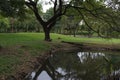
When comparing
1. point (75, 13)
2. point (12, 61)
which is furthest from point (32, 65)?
point (75, 13)

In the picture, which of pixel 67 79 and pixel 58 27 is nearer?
pixel 67 79

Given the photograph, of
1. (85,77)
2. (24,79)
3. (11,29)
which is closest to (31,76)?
(24,79)

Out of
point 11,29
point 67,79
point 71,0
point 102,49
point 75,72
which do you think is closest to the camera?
point 67,79

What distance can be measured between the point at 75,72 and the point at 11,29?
67824 mm

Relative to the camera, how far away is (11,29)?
82250 mm

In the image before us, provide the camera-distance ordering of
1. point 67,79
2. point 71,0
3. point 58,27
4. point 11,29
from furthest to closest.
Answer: point 58,27 → point 11,29 → point 71,0 → point 67,79

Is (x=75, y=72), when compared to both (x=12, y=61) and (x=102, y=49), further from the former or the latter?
(x=102, y=49)

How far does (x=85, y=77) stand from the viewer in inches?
605

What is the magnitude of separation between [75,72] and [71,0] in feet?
60.0

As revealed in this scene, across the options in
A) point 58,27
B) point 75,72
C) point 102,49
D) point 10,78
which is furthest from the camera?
point 58,27

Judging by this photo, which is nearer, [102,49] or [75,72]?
[75,72]

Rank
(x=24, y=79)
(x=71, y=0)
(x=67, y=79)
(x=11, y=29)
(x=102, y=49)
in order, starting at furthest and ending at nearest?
(x=11, y=29)
(x=102, y=49)
(x=71, y=0)
(x=67, y=79)
(x=24, y=79)

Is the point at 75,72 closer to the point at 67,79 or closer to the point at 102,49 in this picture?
the point at 67,79

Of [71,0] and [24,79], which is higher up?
[71,0]
